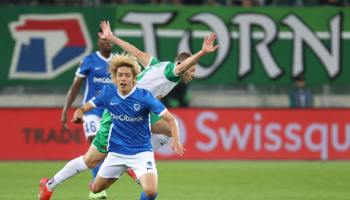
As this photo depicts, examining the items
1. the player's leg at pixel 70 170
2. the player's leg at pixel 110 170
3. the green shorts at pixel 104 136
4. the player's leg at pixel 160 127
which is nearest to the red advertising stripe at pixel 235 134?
the player's leg at pixel 160 127

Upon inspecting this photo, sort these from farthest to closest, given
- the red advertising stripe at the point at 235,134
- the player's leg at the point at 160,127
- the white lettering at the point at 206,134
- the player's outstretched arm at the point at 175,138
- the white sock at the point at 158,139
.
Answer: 1. the white lettering at the point at 206,134
2. the red advertising stripe at the point at 235,134
3. the white sock at the point at 158,139
4. the player's leg at the point at 160,127
5. the player's outstretched arm at the point at 175,138

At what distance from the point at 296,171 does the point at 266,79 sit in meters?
3.21

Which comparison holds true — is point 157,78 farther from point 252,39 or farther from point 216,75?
point 252,39

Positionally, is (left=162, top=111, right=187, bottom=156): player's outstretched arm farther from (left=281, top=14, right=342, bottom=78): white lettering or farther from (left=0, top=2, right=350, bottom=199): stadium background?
(left=281, top=14, right=342, bottom=78): white lettering

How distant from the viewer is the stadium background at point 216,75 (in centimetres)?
1138

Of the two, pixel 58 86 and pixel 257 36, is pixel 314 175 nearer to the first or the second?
pixel 257 36

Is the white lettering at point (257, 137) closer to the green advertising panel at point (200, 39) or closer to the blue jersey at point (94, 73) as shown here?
the green advertising panel at point (200, 39)

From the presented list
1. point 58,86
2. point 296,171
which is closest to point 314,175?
point 296,171

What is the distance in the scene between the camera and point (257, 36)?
12.3 meters

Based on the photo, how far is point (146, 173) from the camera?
510 cm

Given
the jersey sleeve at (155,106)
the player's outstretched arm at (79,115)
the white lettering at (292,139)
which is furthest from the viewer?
the white lettering at (292,139)

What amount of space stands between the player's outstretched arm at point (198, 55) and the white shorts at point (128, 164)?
950 mm

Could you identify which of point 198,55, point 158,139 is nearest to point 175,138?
point 198,55

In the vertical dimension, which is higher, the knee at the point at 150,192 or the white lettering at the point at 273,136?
the knee at the point at 150,192
